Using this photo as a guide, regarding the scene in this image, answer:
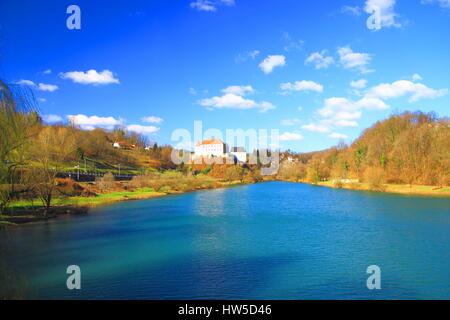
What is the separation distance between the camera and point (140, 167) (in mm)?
83125

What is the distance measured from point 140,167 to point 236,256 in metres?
69.9

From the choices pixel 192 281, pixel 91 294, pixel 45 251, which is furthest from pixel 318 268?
pixel 45 251

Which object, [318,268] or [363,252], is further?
[363,252]

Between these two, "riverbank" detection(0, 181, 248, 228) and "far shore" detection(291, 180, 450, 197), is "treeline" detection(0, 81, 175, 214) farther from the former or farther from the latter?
"far shore" detection(291, 180, 450, 197)

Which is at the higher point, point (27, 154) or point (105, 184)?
point (27, 154)

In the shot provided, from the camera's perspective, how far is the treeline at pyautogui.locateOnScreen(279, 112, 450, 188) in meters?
53.0

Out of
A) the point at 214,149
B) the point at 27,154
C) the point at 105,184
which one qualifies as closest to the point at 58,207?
the point at 27,154

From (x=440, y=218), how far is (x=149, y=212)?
77.5 feet

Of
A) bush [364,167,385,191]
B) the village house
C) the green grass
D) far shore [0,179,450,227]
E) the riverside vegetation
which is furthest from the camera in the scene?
the village house

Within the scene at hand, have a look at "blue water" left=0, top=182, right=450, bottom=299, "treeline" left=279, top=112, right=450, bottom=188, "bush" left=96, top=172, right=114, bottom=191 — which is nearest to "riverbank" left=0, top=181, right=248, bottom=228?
"blue water" left=0, top=182, right=450, bottom=299

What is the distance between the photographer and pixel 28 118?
14.7 m

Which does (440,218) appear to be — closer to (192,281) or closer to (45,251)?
(192,281)

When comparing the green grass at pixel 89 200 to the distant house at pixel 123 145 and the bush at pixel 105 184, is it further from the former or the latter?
the distant house at pixel 123 145

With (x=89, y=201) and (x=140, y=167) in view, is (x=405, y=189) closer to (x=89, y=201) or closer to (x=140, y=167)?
(x=89, y=201)
